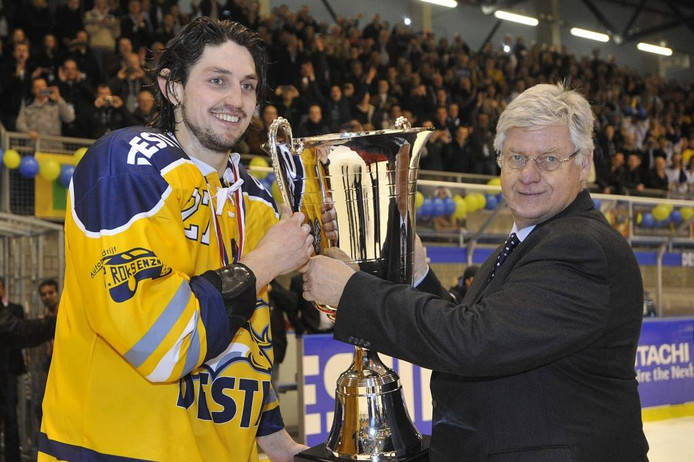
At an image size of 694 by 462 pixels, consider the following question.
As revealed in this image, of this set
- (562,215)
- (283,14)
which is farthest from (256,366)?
(283,14)

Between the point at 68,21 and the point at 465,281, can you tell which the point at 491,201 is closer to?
the point at 465,281

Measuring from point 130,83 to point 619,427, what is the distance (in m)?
7.82

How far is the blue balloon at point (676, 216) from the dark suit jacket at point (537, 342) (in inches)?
304

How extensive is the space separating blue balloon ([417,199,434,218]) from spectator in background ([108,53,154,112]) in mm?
3410

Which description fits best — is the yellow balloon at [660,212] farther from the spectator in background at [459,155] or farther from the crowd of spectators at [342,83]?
the spectator in background at [459,155]

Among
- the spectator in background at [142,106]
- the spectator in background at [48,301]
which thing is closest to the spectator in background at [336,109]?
the spectator in background at [142,106]

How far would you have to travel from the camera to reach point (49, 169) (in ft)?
24.0

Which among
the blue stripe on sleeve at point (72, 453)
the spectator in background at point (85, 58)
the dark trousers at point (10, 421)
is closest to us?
the blue stripe on sleeve at point (72, 453)

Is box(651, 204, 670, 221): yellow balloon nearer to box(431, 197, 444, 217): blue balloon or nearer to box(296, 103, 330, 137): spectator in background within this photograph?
box(431, 197, 444, 217): blue balloon

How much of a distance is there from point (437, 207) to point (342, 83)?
5.05 m

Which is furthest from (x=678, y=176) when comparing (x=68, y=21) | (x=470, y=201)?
(x=68, y=21)

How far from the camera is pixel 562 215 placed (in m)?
1.97

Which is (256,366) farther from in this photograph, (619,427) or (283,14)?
(283,14)

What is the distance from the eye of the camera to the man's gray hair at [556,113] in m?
1.95
